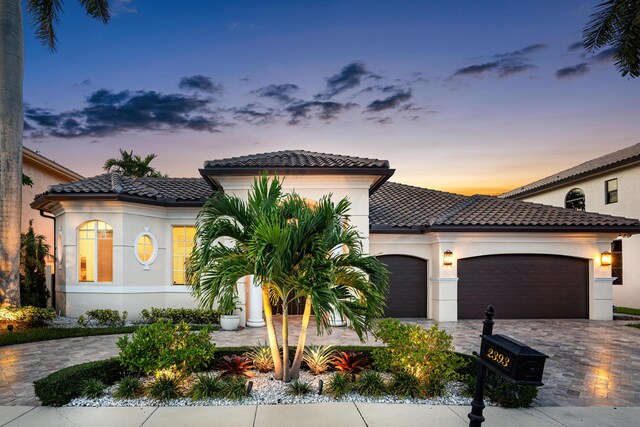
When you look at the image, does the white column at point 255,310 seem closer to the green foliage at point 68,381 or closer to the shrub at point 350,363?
the shrub at point 350,363

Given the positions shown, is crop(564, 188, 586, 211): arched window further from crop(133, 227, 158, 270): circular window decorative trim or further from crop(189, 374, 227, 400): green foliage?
crop(189, 374, 227, 400): green foliage

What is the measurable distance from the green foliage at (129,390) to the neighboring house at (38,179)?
1464 cm

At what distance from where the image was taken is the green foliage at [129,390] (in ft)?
17.7

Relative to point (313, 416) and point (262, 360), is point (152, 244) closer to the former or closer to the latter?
point (262, 360)

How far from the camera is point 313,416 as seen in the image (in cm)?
482

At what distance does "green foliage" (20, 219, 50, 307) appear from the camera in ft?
41.4

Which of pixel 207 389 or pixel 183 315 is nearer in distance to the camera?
pixel 207 389

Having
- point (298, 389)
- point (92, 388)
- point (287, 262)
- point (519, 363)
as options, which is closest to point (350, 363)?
point (298, 389)

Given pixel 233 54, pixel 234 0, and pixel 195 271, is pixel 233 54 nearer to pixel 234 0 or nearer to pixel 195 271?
pixel 234 0

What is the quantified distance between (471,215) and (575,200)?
12.3m

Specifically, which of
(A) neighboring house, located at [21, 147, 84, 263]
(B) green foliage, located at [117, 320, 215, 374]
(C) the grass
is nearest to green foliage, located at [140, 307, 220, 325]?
(B) green foliage, located at [117, 320, 215, 374]

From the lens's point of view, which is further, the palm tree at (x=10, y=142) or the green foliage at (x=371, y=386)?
the palm tree at (x=10, y=142)

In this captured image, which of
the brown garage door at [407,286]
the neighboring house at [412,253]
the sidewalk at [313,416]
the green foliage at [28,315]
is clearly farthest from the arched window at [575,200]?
the green foliage at [28,315]

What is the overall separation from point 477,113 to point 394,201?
4.83 m
